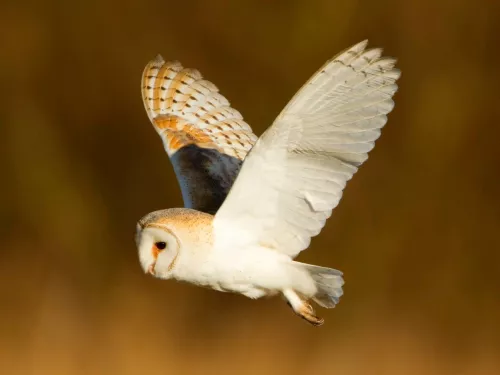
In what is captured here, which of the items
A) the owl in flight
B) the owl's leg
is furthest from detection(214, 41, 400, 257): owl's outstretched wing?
the owl's leg

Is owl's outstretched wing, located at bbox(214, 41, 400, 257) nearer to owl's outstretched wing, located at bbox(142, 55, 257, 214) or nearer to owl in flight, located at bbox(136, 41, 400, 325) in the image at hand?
owl in flight, located at bbox(136, 41, 400, 325)

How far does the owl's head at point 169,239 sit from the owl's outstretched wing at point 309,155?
0.06 metres

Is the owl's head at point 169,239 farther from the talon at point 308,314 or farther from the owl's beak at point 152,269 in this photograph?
the talon at point 308,314

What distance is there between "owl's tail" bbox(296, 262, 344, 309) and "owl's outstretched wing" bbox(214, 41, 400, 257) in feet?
0.24

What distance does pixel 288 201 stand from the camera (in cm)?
229

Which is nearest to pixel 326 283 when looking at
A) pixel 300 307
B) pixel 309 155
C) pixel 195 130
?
pixel 300 307

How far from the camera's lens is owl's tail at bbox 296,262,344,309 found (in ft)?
7.79

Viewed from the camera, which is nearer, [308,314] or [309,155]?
[309,155]

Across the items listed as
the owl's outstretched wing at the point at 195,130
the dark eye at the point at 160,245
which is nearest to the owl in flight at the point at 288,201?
the dark eye at the point at 160,245

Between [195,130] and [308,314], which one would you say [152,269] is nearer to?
[308,314]

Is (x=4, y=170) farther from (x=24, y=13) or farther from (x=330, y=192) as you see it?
(x=330, y=192)

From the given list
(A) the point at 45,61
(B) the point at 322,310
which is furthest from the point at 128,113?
(B) the point at 322,310

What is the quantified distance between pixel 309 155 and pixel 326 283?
35cm

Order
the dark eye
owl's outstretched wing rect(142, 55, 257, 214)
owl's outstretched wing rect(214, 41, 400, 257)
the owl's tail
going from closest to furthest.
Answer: owl's outstretched wing rect(214, 41, 400, 257), the dark eye, the owl's tail, owl's outstretched wing rect(142, 55, 257, 214)
